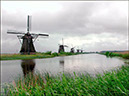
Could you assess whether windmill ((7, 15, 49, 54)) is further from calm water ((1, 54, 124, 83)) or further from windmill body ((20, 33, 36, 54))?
calm water ((1, 54, 124, 83))

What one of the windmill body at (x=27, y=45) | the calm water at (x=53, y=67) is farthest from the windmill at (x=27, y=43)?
the calm water at (x=53, y=67)

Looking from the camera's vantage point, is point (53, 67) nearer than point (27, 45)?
Yes

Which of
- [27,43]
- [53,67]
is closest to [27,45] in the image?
[27,43]

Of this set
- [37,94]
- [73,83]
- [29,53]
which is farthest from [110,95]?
[29,53]

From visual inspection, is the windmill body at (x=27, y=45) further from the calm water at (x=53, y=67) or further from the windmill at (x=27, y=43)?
the calm water at (x=53, y=67)

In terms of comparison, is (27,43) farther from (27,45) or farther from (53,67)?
(53,67)

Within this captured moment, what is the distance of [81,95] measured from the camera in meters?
3.48

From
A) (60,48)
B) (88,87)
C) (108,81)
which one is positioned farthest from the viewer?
(60,48)

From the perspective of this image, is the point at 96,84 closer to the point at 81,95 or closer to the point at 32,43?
the point at 81,95

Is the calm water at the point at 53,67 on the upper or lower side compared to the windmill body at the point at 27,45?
lower

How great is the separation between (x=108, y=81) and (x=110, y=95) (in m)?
0.59

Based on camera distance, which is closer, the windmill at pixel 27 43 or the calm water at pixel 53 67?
the calm water at pixel 53 67

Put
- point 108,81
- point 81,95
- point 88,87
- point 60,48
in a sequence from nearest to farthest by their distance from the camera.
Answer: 1. point 81,95
2. point 88,87
3. point 108,81
4. point 60,48

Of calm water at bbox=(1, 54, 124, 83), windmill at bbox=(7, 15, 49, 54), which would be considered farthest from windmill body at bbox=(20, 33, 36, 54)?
calm water at bbox=(1, 54, 124, 83)
